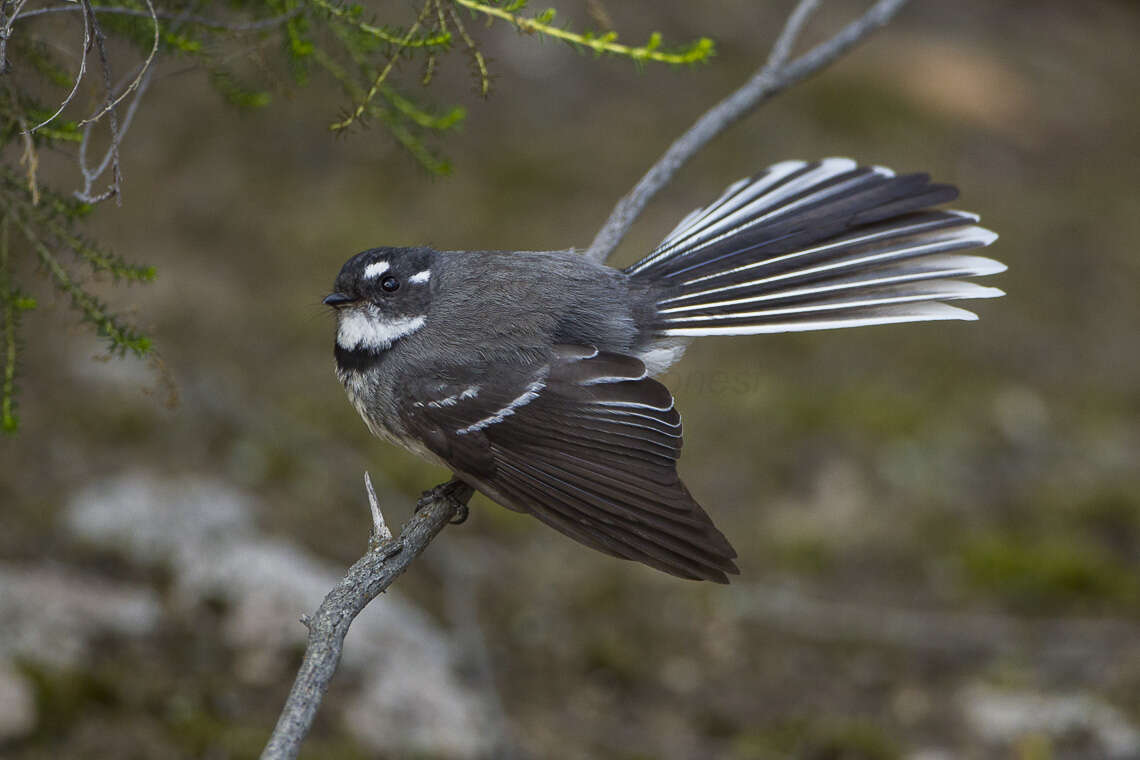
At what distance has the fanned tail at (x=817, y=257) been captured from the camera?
3.46 m

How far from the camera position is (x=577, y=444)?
11.1 feet

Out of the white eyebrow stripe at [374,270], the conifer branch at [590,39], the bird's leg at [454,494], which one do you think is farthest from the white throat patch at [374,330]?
the conifer branch at [590,39]

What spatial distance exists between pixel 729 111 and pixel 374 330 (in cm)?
141

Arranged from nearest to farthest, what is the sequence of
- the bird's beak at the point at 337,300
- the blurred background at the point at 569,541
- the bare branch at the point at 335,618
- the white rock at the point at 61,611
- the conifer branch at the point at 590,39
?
the bare branch at the point at 335,618, the conifer branch at the point at 590,39, the bird's beak at the point at 337,300, the white rock at the point at 61,611, the blurred background at the point at 569,541

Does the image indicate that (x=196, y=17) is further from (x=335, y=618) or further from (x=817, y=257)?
(x=817, y=257)

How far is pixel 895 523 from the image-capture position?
6035 millimetres

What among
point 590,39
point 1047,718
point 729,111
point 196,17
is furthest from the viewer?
point 1047,718

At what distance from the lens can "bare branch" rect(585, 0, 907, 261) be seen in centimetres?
375

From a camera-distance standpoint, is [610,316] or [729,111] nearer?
[610,316]

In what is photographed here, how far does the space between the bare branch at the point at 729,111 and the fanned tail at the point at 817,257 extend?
0.20 m

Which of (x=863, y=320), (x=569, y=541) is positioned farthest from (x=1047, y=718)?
(x=863, y=320)

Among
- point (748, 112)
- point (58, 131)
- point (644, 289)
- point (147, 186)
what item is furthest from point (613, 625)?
point (147, 186)

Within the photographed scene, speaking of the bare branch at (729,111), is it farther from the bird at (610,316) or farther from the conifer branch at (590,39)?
the conifer branch at (590,39)

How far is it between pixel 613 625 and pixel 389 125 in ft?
9.53
